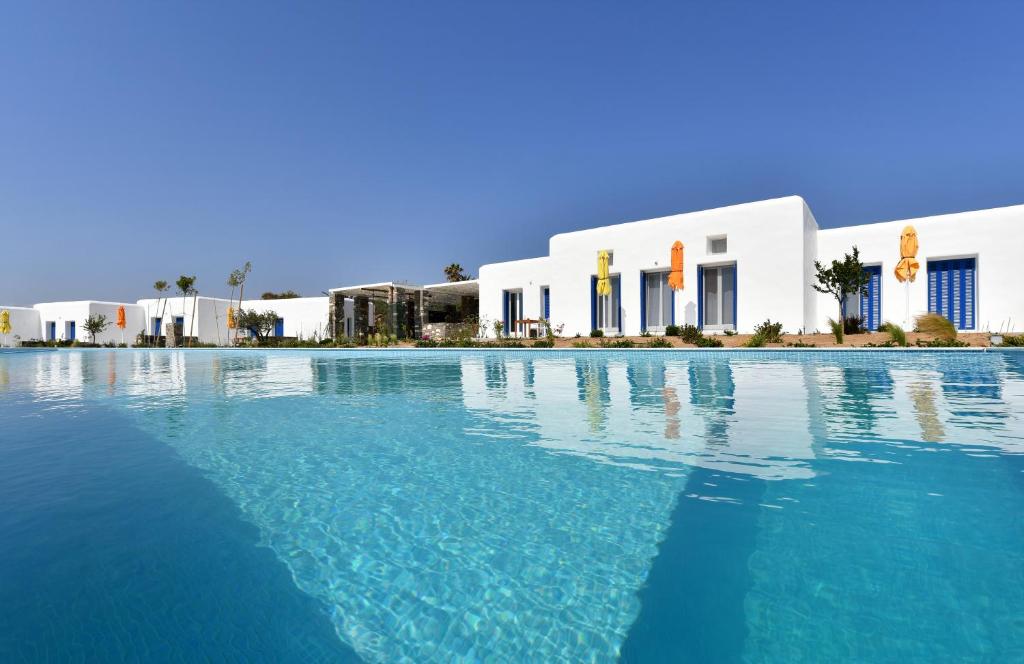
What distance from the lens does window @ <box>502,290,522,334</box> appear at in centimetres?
2444

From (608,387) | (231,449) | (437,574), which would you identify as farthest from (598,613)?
(608,387)

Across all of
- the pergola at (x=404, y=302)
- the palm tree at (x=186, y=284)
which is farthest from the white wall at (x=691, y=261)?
the palm tree at (x=186, y=284)

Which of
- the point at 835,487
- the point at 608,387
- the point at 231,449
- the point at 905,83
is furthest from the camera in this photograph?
the point at 905,83

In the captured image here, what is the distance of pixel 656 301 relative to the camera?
19.8m

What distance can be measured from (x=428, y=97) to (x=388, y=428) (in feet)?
62.7

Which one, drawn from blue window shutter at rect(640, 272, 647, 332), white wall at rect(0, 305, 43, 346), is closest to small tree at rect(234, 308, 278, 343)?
white wall at rect(0, 305, 43, 346)

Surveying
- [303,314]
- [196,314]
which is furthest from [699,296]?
[196,314]

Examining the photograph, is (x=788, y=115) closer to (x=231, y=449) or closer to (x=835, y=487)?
(x=835, y=487)

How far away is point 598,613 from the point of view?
5.66 ft

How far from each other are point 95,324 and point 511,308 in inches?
1369

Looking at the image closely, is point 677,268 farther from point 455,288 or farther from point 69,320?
point 69,320

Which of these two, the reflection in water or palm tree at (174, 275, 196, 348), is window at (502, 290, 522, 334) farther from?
palm tree at (174, 275, 196, 348)

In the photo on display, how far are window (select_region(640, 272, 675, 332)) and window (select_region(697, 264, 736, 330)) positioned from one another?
1.22 m

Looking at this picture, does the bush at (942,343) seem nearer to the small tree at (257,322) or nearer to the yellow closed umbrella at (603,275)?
the yellow closed umbrella at (603,275)
